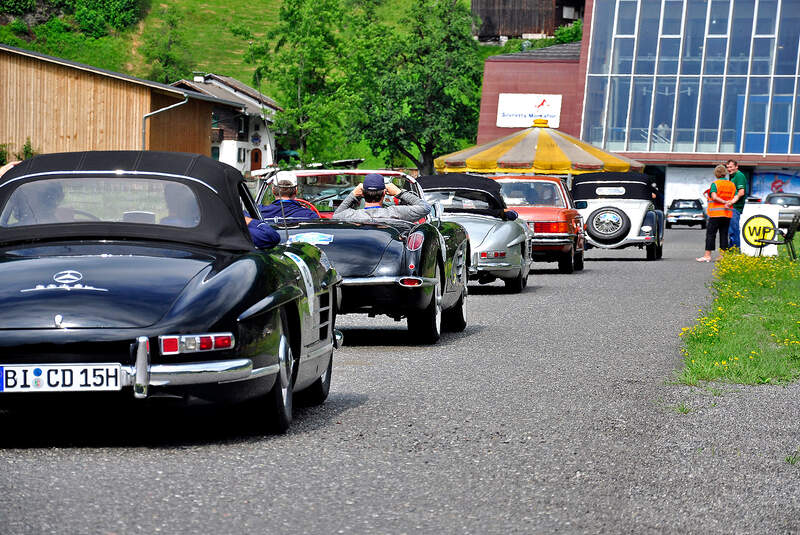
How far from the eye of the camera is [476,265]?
1702 centimetres

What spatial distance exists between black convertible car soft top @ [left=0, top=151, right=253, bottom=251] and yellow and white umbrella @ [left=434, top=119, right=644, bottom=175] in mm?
27623

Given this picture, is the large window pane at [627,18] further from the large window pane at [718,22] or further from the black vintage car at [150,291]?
the black vintage car at [150,291]

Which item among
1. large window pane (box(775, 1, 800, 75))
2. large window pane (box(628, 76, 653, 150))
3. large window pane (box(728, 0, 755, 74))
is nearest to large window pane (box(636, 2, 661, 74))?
large window pane (box(628, 76, 653, 150))

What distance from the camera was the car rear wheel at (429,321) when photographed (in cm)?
1108

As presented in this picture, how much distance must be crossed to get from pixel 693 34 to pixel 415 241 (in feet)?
225

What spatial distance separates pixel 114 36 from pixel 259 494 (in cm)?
15687

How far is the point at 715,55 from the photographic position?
75.8 m

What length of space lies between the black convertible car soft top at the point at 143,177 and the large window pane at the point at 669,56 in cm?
7102

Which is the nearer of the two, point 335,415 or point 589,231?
point 335,415

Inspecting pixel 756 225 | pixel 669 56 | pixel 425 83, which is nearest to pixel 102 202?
pixel 756 225

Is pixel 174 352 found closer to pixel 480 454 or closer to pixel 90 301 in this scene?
pixel 90 301

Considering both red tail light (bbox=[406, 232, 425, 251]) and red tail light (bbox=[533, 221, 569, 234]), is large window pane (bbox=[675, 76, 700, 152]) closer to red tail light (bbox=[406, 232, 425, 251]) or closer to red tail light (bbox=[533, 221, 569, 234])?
red tail light (bbox=[533, 221, 569, 234])

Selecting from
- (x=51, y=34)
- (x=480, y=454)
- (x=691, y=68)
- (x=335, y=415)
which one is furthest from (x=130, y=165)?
(x=51, y=34)

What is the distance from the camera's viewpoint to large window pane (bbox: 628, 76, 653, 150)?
7619 cm
